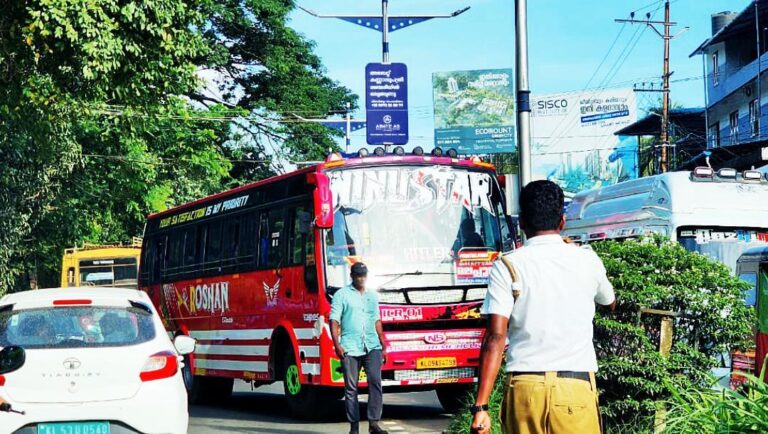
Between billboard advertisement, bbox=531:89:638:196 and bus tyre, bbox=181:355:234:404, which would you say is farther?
billboard advertisement, bbox=531:89:638:196

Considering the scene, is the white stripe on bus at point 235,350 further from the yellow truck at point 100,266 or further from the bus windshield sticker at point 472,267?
the yellow truck at point 100,266

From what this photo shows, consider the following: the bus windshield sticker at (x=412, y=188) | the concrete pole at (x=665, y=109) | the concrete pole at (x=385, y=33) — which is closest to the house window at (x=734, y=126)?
the concrete pole at (x=665, y=109)

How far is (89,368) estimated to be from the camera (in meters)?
8.94

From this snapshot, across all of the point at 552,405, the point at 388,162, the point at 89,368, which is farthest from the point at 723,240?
the point at 552,405

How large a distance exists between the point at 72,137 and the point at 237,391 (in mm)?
8537

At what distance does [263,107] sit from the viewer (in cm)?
4403

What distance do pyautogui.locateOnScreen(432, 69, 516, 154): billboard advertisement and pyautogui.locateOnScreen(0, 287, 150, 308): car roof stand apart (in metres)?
26.7

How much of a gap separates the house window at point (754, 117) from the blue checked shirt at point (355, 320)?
3366cm

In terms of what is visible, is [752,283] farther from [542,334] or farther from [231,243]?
[231,243]

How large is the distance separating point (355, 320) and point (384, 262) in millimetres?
2255

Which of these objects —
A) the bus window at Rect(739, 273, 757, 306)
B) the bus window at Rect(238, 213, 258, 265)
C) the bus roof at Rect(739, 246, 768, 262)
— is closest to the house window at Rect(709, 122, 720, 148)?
the bus window at Rect(238, 213, 258, 265)

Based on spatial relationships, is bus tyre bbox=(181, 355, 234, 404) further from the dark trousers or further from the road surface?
the dark trousers

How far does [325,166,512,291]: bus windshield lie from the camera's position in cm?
1414

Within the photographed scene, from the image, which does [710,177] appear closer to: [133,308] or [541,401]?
[133,308]
